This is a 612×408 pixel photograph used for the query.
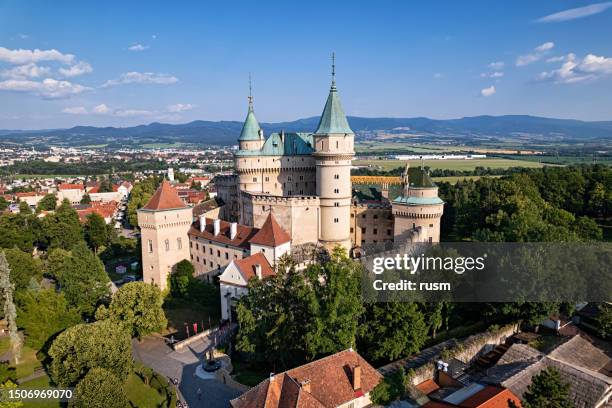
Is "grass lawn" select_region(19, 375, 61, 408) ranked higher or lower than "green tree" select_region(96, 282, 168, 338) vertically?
lower

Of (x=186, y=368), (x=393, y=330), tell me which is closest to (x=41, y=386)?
(x=186, y=368)

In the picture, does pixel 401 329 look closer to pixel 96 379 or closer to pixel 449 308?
pixel 449 308

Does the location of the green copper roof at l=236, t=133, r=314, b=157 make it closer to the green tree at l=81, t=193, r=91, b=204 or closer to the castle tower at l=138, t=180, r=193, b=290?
the castle tower at l=138, t=180, r=193, b=290

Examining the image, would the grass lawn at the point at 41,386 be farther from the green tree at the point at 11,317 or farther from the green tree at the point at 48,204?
the green tree at the point at 48,204

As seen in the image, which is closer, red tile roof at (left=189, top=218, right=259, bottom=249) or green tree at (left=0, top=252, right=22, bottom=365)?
green tree at (left=0, top=252, right=22, bottom=365)

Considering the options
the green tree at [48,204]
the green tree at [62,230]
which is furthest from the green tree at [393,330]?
the green tree at [48,204]

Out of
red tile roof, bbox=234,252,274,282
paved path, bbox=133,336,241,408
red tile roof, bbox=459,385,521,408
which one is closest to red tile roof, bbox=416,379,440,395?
red tile roof, bbox=459,385,521,408
